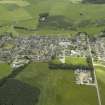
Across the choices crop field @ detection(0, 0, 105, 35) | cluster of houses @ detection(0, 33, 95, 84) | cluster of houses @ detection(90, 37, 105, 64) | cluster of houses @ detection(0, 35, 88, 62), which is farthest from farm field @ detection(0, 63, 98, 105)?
crop field @ detection(0, 0, 105, 35)

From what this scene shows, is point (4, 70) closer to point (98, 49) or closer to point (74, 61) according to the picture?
point (74, 61)

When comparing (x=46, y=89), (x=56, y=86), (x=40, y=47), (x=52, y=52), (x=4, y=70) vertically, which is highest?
(x=40, y=47)

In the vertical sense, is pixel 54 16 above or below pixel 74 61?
above

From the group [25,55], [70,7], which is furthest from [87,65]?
[70,7]

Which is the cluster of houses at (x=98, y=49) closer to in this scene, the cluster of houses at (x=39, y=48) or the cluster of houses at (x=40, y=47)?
the cluster of houses at (x=39, y=48)

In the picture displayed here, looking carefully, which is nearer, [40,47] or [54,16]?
[40,47]

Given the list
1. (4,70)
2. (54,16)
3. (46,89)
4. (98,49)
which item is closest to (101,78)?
(46,89)

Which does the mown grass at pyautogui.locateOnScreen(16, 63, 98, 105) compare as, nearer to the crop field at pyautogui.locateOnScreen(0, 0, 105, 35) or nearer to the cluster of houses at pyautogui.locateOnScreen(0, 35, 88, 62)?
the cluster of houses at pyautogui.locateOnScreen(0, 35, 88, 62)
